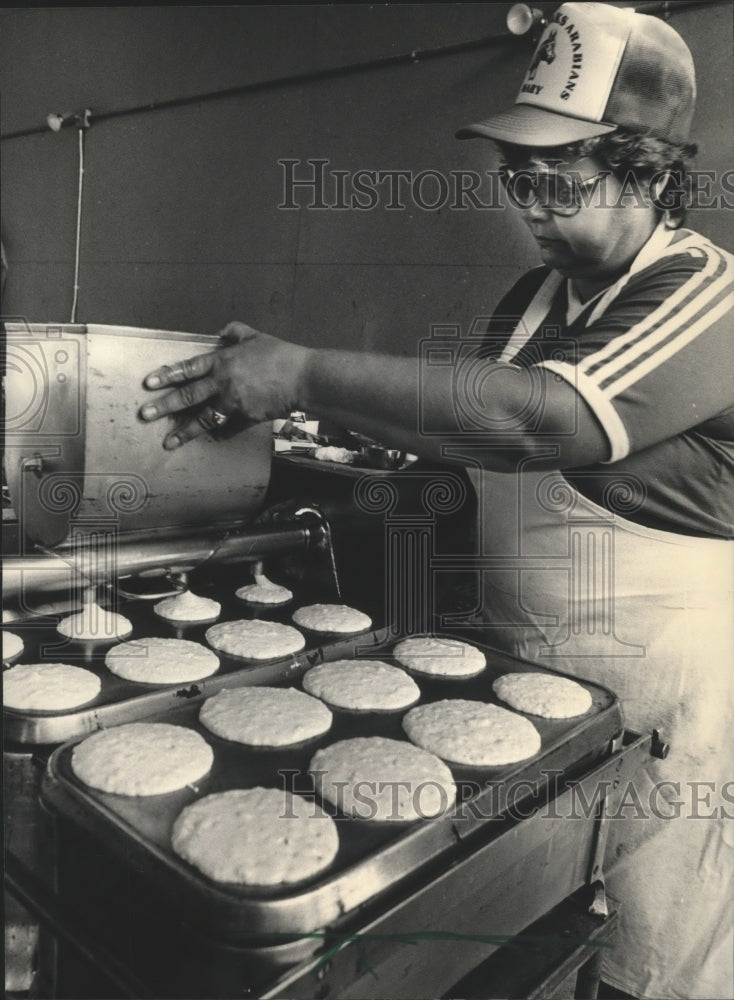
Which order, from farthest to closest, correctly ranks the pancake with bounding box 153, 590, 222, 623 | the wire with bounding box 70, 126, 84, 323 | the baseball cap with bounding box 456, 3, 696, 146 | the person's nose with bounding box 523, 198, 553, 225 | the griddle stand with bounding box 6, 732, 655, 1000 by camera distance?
the wire with bounding box 70, 126, 84, 323
the pancake with bounding box 153, 590, 222, 623
the person's nose with bounding box 523, 198, 553, 225
the baseball cap with bounding box 456, 3, 696, 146
the griddle stand with bounding box 6, 732, 655, 1000

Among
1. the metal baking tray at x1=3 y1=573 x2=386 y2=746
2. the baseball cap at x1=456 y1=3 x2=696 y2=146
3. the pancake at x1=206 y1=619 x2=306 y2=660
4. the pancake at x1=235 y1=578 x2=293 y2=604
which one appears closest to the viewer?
the metal baking tray at x1=3 y1=573 x2=386 y2=746

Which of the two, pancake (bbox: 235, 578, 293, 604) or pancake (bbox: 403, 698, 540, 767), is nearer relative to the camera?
pancake (bbox: 403, 698, 540, 767)

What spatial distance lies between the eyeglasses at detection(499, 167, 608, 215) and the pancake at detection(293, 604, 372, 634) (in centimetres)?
101

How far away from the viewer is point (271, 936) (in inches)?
32.2

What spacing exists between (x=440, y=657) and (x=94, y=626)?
774 mm

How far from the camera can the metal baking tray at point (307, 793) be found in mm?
846

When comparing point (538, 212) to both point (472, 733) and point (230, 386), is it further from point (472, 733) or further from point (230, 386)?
point (472, 733)

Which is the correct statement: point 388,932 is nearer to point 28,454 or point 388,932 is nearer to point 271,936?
point 271,936

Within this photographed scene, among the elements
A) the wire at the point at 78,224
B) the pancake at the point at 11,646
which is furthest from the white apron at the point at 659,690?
the wire at the point at 78,224

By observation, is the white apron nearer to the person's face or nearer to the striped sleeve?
the striped sleeve

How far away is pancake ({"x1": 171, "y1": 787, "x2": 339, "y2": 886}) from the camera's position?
91cm

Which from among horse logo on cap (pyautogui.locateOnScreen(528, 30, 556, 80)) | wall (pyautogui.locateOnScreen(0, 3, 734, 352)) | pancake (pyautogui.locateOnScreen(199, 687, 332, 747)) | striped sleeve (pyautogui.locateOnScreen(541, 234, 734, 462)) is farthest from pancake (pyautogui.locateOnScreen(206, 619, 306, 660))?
horse logo on cap (pyautogui.locateOnScreen(528, 30, 556, 80))

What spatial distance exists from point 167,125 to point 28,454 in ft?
4.19

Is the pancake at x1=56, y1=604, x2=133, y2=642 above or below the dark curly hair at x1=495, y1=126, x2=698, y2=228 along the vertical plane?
below
